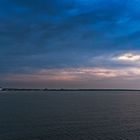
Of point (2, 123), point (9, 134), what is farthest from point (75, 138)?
point (2, 123)

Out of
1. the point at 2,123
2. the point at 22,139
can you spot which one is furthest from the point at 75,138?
the point at 2,123

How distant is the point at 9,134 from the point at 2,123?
17329 mm

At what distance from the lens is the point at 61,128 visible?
3046 inches

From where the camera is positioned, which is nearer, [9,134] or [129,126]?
[9,134]

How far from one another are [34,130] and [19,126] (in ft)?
26.5

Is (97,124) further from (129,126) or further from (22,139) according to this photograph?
(22,139)

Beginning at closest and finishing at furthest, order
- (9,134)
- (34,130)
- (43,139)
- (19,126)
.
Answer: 1. (43,139)
2. (9,134)
3. (34,130)
4. (19,126)

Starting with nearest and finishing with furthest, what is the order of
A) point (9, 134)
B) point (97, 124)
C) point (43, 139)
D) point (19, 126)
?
point (43, 139)
point (9, 134)
point (19, 126)
point (97, 124)

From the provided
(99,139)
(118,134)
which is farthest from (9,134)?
(118,134)

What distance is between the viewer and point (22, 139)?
6381 centimetres

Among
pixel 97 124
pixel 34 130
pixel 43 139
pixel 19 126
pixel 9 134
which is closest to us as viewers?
pixel 43 139

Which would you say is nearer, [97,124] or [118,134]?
[118,134]

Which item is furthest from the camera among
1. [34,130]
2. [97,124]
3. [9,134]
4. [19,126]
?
[97,124]

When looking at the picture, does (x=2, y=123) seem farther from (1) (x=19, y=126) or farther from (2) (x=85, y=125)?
(2) (x=85, y=125)
